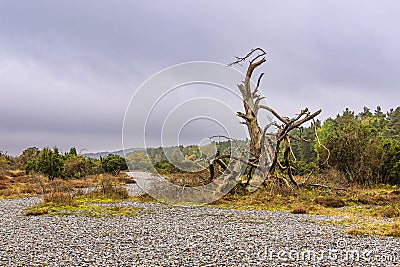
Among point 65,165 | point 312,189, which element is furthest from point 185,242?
point 65,165

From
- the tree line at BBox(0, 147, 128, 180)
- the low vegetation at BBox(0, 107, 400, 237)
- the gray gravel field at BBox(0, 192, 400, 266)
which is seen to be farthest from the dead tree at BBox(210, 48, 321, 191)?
the tree line at BBox(0, 147, 128, 180)

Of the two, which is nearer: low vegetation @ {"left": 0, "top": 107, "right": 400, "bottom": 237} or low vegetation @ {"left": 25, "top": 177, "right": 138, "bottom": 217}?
low vegetation @ {"left": 25, "top": 177, "right": 138, "bottom": 217}

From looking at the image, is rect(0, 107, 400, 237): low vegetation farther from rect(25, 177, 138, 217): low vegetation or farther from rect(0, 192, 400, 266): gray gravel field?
rect(0, 192, 400, 266): gray gravel field

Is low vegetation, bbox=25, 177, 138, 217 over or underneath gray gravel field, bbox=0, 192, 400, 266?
over

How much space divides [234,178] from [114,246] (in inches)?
394

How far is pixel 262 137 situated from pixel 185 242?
1193cm

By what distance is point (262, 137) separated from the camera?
19.0 m

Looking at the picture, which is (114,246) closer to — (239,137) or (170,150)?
(170,150)

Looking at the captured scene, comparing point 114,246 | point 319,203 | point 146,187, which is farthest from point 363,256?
point 146,187

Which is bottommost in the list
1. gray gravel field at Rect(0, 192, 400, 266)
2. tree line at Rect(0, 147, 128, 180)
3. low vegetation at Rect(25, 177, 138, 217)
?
gray gravel field at Rect(0, 192, 400, 266)

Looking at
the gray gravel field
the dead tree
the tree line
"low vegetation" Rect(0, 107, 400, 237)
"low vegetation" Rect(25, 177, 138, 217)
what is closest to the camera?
the gray gravel field

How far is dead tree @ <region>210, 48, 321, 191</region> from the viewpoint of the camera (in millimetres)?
17672

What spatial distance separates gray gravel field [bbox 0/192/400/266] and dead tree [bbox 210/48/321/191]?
6508 mm

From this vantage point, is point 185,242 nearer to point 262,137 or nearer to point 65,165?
point 262,137
